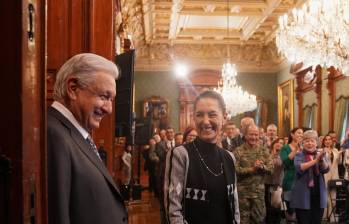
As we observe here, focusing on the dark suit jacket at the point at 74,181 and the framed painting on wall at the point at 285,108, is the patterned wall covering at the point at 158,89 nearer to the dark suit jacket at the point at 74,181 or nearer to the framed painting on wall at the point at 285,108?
the framed painting on wall at the point at 285,108

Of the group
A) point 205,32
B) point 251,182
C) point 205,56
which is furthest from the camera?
point 205,56

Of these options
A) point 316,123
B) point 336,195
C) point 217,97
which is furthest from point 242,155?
point 316,123

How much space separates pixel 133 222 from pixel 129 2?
6.00 m

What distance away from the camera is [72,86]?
1892mm

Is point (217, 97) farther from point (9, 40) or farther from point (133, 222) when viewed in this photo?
point (133, 222)

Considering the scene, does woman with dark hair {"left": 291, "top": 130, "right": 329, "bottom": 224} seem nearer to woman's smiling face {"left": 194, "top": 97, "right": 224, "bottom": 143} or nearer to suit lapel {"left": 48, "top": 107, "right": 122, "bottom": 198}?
woman's smiling face {"left": 194, "top": 97, "right": 224, "bottom": 143}

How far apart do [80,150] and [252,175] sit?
10.7ft

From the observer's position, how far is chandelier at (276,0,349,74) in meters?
6.72

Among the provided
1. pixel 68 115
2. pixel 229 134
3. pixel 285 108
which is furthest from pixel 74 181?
pixel 285 108

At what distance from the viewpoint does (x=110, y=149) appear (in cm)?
403

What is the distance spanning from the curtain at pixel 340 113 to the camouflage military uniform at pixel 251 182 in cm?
792

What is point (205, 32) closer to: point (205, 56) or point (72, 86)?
point (205, 56)

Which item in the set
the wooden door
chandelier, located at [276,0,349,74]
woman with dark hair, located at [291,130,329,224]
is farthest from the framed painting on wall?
the wooden door

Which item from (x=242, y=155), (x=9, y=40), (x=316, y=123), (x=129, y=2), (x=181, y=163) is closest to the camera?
(x=9, y=40)
